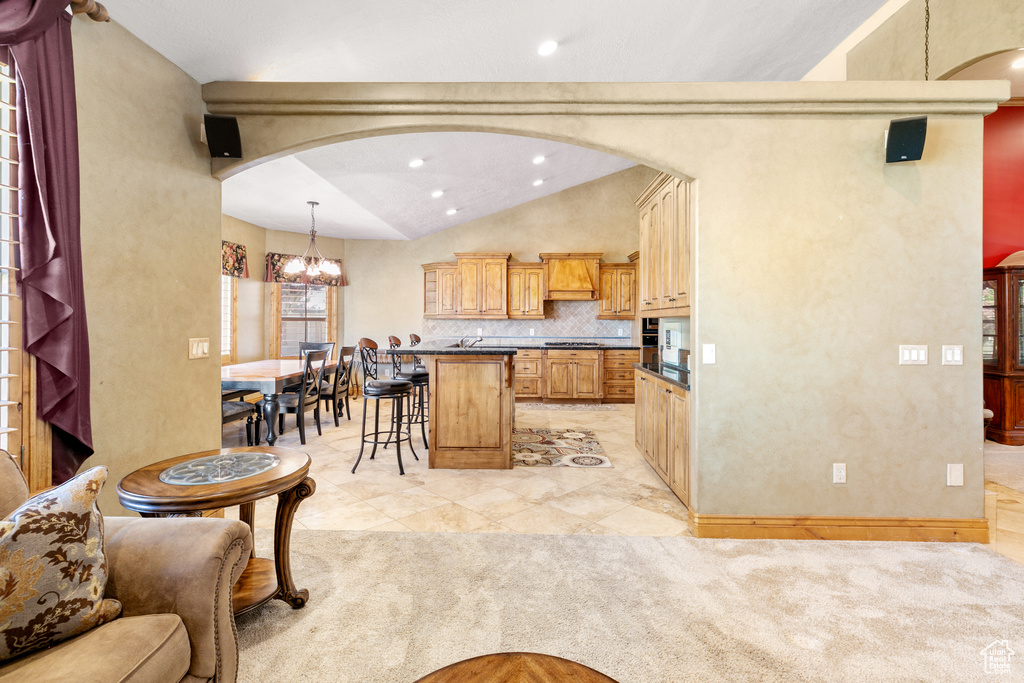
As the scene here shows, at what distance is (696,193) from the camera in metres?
2.54

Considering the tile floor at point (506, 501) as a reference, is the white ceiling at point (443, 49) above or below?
above

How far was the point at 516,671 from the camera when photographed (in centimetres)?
97

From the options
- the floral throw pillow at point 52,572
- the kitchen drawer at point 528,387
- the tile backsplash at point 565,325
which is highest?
the tile backsplash at point 565,325

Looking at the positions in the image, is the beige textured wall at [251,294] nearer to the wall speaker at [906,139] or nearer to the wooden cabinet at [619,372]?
the wooden cabinet at [619,372]

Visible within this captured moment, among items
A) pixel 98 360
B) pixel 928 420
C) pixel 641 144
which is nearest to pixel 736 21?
pixel 641 144

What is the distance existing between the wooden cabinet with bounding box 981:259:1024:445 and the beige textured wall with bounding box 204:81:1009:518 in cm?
308

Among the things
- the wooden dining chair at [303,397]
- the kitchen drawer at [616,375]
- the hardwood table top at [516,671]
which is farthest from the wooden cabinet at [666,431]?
the wooden dining chair at [303,397]

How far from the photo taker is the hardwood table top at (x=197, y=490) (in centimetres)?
145

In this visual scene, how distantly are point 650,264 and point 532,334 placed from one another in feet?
13.1

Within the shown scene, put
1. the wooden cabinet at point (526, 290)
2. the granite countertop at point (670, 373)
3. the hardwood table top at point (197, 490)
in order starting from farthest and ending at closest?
1. the wooden cabinet at point (526, 290)
2. the granite countertop at point (670, 373)
3. the hardwood table top at point (197, 490)

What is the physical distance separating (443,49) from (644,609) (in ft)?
10.8

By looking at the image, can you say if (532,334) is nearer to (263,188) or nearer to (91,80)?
(263,188)

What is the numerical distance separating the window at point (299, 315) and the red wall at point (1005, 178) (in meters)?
8.82

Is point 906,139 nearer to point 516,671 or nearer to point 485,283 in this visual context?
point 516,671
